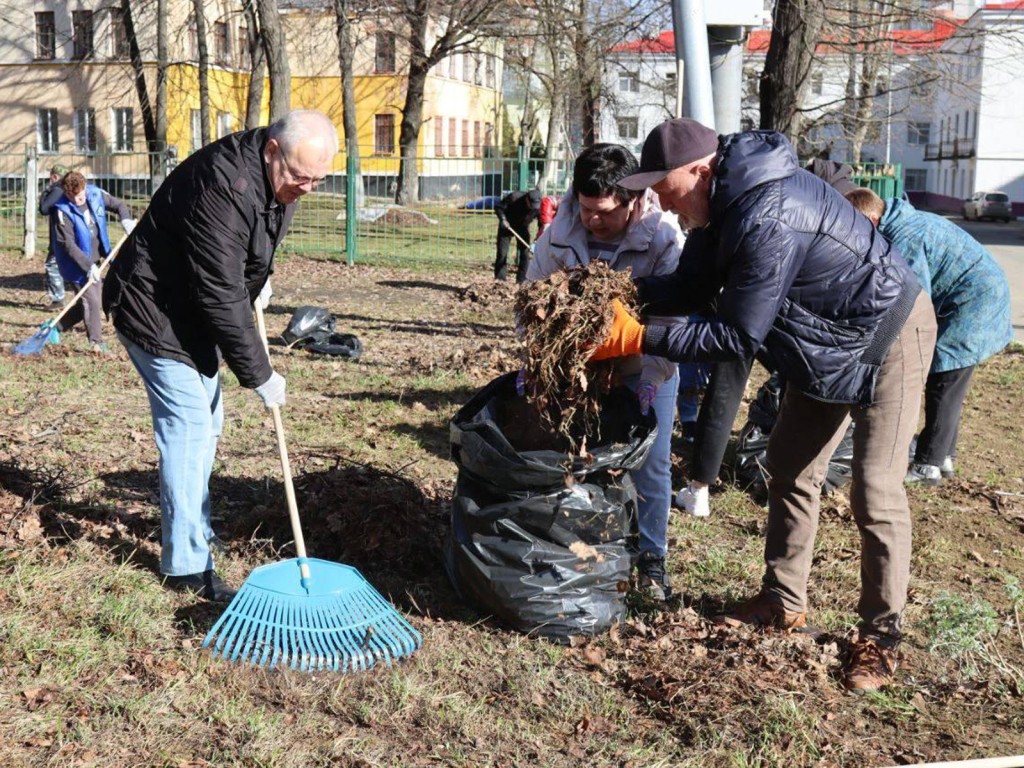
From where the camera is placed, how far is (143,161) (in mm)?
24312

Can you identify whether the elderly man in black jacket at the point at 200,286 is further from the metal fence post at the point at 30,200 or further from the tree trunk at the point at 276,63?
the tree trunk at the point at 276,63

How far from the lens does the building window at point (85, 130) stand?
36344mm

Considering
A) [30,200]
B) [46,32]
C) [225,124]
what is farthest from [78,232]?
[46,32]

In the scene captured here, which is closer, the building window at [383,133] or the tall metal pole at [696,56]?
the tall metal pole at [696,56]

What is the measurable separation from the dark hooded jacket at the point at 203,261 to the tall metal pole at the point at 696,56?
6.27ft

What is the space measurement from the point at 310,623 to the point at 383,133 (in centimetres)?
3809

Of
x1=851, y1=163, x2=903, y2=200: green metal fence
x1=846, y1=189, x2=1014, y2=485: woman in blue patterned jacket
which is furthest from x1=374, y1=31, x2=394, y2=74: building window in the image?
x1=846, y1=189, x2=1014, y2=485: woman in blue patterned jacket

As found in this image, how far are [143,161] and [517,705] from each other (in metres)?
23.6

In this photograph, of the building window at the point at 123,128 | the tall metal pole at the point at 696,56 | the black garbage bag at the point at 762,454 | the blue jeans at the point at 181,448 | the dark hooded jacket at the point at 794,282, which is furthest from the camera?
the building window at the point at 123,128

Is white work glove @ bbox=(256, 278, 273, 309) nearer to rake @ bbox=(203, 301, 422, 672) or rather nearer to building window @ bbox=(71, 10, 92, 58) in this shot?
rake @ bbox=(203, 301, 422, 672)

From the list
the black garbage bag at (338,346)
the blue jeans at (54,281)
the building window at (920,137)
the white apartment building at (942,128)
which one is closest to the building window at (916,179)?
the white apartment building at (942,128)

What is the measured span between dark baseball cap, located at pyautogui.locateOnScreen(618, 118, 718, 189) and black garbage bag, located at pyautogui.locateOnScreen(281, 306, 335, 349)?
607 cm

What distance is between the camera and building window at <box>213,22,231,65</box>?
35.5m

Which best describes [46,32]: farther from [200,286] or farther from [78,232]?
[200,286]
